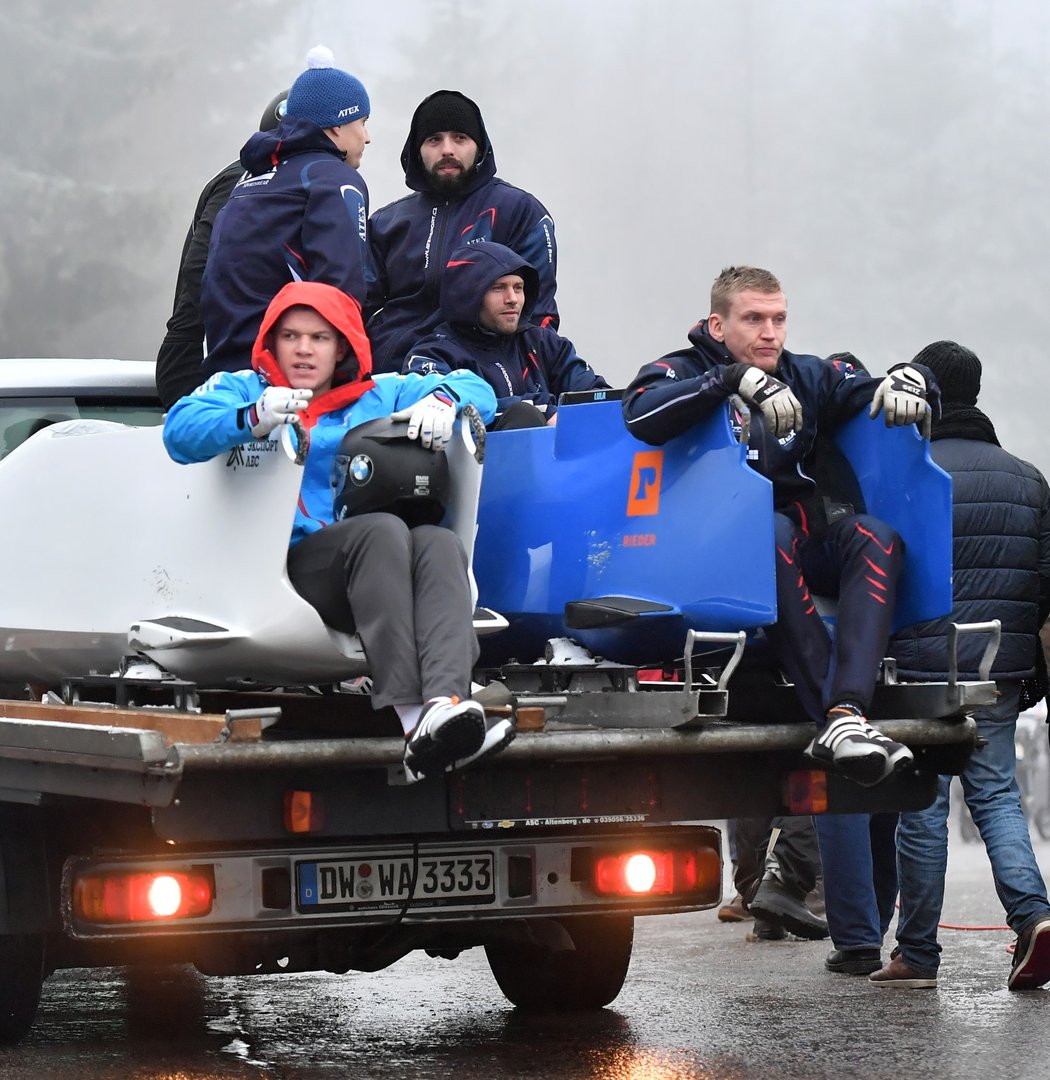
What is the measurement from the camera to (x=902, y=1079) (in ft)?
16.9

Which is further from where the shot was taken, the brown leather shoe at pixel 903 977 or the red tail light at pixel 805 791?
the brown leather shoe at pixel 903 977

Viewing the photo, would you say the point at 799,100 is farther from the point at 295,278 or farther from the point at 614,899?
the point at 614,899

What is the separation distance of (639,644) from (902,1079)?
4.12 ft

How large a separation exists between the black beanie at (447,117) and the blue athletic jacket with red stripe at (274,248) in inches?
28.9

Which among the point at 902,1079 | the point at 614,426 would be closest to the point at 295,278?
the point at 614,426

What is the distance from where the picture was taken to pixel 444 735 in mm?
4711

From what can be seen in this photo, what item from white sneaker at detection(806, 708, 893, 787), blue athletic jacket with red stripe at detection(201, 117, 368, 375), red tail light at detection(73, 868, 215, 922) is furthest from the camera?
blue athletic jacket with red stripe at detection(201, 117, 368, 375)

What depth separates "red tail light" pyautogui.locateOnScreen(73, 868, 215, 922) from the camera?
16.7ft

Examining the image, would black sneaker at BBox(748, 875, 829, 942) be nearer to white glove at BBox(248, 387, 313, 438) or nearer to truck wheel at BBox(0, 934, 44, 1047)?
truck wheel at BBox(0, 934, 44, 1047)

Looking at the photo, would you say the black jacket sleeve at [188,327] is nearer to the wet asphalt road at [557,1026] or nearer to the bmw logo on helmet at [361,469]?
the bmw logo on helmet at [361,469]

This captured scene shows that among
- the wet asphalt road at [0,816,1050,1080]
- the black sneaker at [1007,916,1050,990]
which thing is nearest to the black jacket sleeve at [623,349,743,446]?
the wet asphalt road at [0,816,1050,1080]

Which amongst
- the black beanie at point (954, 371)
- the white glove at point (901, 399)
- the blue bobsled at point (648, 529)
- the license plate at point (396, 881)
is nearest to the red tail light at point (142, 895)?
the license plate at point (396, 881)

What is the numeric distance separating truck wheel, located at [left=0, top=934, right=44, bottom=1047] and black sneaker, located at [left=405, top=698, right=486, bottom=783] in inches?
52.0

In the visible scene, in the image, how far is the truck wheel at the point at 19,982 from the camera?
5434 mm
